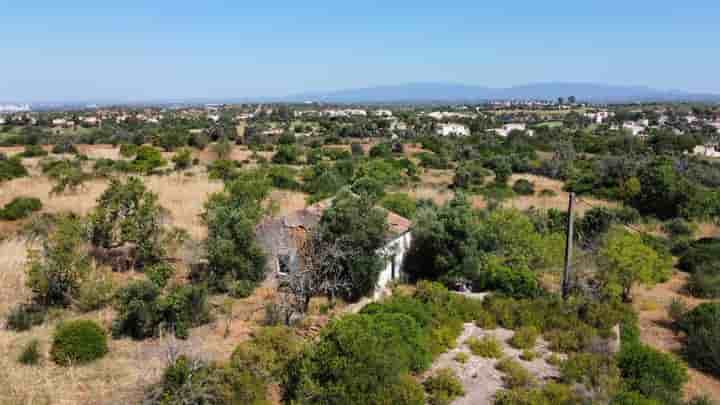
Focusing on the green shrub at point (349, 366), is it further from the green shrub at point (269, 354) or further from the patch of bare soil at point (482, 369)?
the patch of bare soil at point (482, 369)

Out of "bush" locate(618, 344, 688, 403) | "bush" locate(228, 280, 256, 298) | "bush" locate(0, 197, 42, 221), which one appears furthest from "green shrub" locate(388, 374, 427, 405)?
"bush" locate(0, 197, 42, 221)

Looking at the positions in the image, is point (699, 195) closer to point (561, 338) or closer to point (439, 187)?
point (439, 187)

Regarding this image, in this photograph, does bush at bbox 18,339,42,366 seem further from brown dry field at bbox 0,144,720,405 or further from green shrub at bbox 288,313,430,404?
green shrub at bbox 288,313,430,404

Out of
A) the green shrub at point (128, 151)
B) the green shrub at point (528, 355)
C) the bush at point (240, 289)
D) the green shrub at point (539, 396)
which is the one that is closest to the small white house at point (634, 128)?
the green shrub at point (128, 151)

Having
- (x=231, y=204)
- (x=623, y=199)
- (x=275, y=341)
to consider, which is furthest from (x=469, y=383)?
(x=623, y=199)

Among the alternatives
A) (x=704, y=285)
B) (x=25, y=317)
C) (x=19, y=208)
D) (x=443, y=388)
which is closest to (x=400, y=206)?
(x=443, y=388)
